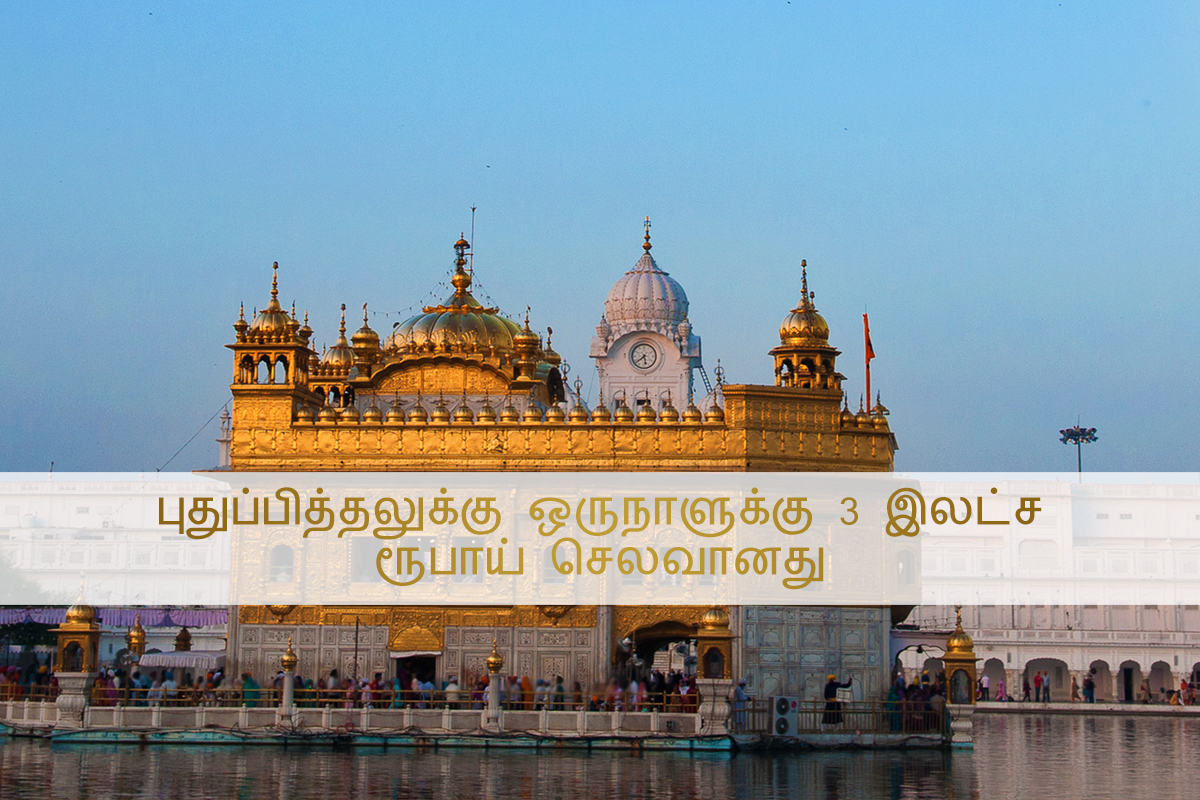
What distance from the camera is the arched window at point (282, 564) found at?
32281 mm

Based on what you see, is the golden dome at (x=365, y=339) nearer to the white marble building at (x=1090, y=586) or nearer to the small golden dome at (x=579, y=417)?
the small golden dome at (x=579, y=417)

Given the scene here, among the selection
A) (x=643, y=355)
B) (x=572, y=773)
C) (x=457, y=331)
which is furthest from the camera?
(x=643, y=355)

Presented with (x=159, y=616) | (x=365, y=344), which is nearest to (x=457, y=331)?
(x=365, y=344)

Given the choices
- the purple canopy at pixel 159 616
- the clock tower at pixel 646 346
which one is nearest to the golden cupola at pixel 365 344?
the purple canopy at pixel 159 616

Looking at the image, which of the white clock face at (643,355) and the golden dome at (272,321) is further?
the white clock face at (643,355)

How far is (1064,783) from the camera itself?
22.5 m

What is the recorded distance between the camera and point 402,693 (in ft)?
95.1

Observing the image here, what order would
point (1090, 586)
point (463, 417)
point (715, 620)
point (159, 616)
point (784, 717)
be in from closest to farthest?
point (715, 620) → point (784, 717) → point (463, 417) → point (159, 616) → point (1090, 586)

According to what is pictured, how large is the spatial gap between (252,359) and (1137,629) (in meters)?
43.6

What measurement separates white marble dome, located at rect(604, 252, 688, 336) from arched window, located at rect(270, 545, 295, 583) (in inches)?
1558

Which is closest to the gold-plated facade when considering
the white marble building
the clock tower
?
the white marble building

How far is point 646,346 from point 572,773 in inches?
1901

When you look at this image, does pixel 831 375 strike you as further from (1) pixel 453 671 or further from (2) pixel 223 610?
(2) pixel 223 610
